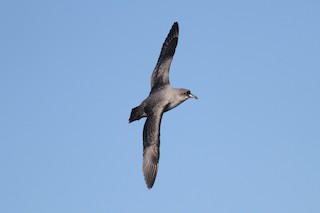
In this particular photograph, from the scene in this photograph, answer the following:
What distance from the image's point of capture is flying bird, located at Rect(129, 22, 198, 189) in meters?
25.6

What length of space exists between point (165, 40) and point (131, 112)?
447cm

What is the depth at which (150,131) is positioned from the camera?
85.4ft

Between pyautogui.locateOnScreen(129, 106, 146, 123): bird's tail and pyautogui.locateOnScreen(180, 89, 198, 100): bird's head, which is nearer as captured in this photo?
pyautogui.locateOnScreen(129, 106, 146, 123): bird's tail

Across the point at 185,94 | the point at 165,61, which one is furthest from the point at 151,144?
the point at 165,61

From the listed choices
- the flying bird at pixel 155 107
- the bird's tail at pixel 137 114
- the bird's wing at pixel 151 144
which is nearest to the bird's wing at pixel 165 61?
the flying bird at pixel 155 107

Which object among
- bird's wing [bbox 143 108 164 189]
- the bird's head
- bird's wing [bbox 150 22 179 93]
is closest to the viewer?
bird's wing [bbox 143 108 164 189]

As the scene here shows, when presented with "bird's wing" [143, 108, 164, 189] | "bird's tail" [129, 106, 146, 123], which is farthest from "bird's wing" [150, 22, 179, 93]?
"bird's wing" [143, 108, 164, 189]

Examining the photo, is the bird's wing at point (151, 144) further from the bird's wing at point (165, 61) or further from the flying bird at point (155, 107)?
the bird's wing at point (165, 61)

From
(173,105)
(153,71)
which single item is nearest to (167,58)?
(153,71)

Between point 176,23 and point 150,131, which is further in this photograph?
point 176,23

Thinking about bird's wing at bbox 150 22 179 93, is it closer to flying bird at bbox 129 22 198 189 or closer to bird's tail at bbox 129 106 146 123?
flying bird at bbox 129 22 198 189

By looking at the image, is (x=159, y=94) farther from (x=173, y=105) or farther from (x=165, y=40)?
(x=165, y=40)

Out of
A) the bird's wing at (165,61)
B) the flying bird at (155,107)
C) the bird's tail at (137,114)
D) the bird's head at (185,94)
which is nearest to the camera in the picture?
the flying bird at (155,107)

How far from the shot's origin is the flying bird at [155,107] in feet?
83.9
